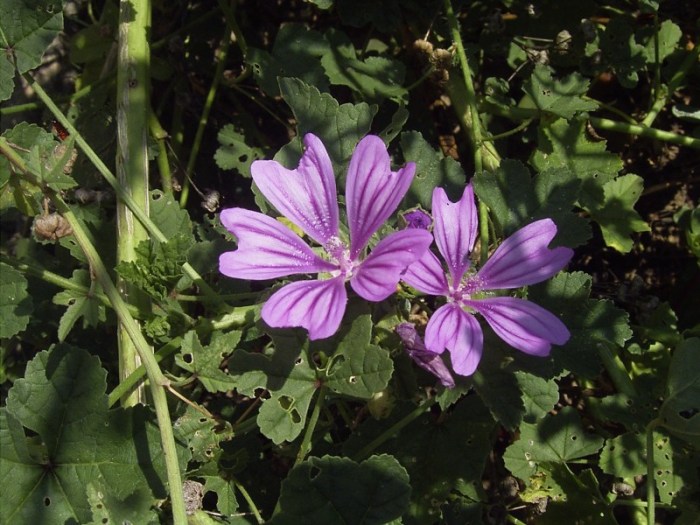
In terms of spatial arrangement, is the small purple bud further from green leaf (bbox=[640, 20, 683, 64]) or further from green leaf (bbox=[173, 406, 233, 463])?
green leaf (bbox=[640, 20, 683, 64])

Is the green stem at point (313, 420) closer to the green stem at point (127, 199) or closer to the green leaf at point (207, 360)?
the green leaf at point (207, 360)

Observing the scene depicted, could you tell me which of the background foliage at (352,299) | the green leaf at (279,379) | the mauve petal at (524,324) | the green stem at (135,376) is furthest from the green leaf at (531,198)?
the green stem at (135,376)

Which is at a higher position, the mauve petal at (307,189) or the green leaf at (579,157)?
the mauve petal at (307,189)

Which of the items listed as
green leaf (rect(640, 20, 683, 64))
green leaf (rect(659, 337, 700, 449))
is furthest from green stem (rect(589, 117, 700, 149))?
green leaf (rect(659, 337, 700, 449))

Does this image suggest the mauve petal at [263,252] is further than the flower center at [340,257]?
No

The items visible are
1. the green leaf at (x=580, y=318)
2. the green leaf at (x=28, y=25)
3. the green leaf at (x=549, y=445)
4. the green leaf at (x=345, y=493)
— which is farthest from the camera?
the green leaf at (x=549, y=445)

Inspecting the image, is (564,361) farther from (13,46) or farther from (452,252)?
(13,46)

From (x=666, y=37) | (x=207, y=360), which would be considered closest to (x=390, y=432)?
(x=207, y=360)
